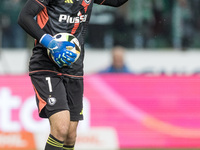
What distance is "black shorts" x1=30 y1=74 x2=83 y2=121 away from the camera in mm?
4840

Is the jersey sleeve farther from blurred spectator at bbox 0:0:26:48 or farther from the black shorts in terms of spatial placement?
blurred spectator at bbox 0:0:26:48

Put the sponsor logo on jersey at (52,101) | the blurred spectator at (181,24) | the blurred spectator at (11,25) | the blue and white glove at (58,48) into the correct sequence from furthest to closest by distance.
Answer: the blurred spectator at (181,24) → the blurred spectator at (11,25) → the sponsor logo on jersey at (52,101) → the blue and white glove at (58,48)

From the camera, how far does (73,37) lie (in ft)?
16.0

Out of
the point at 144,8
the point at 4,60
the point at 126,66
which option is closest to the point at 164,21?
the point at 144,8

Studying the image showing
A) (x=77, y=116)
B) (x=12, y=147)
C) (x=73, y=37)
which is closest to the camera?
(x=73, y=37)

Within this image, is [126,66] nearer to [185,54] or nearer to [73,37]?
[185,54]

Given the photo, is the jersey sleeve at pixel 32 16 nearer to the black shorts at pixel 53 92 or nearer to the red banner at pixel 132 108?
the black shorts at pixel 53 92

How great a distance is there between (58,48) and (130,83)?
3.57 meters

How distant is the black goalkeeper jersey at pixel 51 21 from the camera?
471 cm

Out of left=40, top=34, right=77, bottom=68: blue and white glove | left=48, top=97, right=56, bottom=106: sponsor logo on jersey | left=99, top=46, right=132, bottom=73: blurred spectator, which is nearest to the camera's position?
left=40, top=34, right=77, bottom=68: blue and white glove

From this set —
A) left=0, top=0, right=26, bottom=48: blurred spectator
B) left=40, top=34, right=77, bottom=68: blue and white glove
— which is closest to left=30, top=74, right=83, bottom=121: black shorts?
left=40, top=34, right=77, bottom=68: blue and white glove

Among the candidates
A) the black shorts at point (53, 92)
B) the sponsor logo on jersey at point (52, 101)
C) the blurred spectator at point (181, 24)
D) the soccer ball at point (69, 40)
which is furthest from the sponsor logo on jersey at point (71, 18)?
the blurred spectator at point (181, 24)

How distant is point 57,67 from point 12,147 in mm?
3069

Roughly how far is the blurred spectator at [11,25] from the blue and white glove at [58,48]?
4.23 meters
